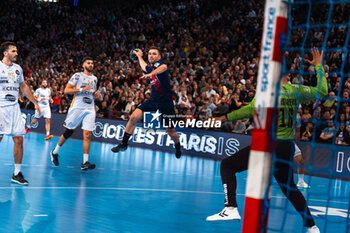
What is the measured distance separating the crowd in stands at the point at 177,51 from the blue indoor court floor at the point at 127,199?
258 cm

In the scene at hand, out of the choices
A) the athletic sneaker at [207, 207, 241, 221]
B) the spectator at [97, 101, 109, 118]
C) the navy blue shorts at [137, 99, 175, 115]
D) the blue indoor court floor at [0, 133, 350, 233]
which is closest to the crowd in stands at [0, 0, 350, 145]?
the spectator at [97, 101, 109, 118]

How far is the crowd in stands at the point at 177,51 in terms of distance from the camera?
13.6 metres

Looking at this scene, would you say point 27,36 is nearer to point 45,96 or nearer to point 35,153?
point 45,96

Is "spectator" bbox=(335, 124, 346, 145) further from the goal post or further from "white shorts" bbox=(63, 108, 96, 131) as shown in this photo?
the goal post

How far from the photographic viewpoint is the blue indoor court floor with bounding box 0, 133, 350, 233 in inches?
210

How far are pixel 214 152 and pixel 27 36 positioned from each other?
20545 mm

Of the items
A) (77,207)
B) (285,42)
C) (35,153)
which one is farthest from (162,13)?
(285,42)

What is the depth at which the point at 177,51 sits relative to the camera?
62.9 ft

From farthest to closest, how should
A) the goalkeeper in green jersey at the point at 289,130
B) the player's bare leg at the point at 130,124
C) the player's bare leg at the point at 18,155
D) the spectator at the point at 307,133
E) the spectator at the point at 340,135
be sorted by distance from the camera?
the spectator at the point at 307,133 < the spectator at the point at 340,135 < the player's bare leg at the point at 130,124 < the player's bare leg at the point at 18,155 < the goalkeeper in green jersey at the point at 289,130

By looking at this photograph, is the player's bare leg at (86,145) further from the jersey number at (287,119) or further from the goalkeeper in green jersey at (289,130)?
the jersey number at (287,119)

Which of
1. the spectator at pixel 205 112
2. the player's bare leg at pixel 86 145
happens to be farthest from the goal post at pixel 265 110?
Result: the spectator at pixel 205 112

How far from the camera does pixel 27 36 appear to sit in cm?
3005

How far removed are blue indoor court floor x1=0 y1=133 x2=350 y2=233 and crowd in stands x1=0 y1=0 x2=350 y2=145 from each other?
2584 millimetres

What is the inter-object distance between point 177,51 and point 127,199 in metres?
12.9
